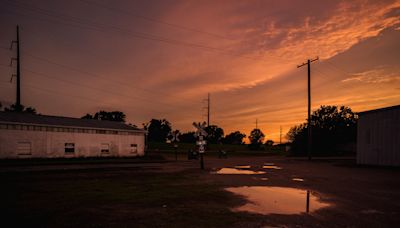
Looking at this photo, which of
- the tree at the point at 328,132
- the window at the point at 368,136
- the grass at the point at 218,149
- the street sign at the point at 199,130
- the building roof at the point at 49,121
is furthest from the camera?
the grass at the point at 218,149

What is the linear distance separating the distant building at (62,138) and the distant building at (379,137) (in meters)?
28.8

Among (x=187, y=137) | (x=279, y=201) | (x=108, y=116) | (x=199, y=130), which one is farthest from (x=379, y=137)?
(x=187, y=137)

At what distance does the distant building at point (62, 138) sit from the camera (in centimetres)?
2570

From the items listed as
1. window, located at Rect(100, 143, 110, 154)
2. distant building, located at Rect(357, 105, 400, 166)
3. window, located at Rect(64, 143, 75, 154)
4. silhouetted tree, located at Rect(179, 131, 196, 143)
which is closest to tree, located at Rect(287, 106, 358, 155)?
distant building, located at Rect(357, 105, 400, 166)

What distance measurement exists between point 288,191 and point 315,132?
49.6 metres

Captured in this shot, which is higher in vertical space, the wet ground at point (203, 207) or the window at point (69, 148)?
the wet ground at point (203, 207)

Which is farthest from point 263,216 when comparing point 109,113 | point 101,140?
point 109,113

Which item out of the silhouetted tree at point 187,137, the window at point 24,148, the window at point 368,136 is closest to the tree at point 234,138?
the silhouetted tree at point 187,137

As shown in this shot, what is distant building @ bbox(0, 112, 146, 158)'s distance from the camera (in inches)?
1012

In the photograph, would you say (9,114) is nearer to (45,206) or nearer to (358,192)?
(45,206)

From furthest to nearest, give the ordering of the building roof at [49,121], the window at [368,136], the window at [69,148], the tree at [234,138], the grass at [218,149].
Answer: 1. the tree at [234,138]
2. the grass at [218,149]
3. the window at [69,148]
4. the building roof at [49,121]
5. the window at [368,136]

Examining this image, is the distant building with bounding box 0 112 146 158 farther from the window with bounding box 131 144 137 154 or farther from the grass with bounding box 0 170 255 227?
the grass with bounding box 0 170 255 227

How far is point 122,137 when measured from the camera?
35906 millimetres

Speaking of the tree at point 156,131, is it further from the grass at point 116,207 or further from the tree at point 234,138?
the grass at point 116,207
